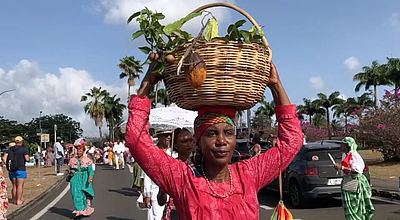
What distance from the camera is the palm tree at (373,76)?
52.8 m

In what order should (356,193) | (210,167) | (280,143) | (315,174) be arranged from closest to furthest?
(210,167), (280,143), (356,193), (315,174)

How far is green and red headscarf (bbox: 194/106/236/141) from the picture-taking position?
7.71 ft

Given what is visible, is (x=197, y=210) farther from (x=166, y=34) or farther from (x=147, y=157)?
(x=166, y=34)

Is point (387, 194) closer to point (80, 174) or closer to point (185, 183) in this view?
point (80, 174)

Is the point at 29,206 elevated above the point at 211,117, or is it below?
below

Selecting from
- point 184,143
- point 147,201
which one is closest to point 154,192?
point 147,201

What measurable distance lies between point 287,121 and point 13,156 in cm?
1085

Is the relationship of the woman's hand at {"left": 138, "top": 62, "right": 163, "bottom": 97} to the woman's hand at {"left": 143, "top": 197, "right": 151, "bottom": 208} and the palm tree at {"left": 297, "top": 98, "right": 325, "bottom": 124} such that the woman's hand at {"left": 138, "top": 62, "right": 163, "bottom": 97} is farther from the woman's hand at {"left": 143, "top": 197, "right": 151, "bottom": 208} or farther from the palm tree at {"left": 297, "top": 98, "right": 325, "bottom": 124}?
the palm tree at {"left": 297, "top": 98, "right": 325, "bottom": 124}

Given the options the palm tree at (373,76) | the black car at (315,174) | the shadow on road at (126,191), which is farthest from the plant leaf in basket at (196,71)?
the palm tree at (373,76)

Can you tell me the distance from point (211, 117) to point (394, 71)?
44.3 meters

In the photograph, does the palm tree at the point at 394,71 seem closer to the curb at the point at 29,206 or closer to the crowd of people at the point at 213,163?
the curb at the point at 29,206

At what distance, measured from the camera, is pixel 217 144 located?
2318 millimetres

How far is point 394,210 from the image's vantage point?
9.68 meters

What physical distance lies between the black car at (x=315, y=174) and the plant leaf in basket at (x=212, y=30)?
8.61 m
